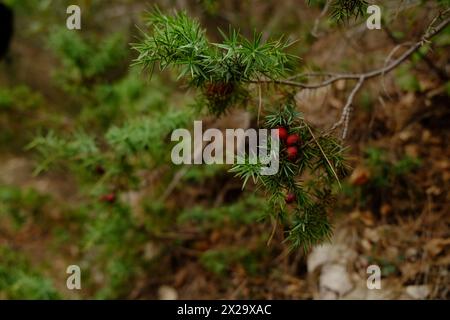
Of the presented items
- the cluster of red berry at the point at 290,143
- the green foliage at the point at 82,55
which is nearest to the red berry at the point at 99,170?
the green foliage at the point at 82,55

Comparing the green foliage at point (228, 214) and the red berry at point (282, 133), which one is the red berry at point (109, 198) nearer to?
the green foliage at point (228, 214)

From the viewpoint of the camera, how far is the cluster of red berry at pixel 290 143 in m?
1.61

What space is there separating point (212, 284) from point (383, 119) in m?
1.92

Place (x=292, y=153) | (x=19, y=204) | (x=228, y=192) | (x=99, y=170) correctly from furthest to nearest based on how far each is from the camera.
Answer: (x=19, y=204)
(x=228, y=192)
(x=99, y=170)
(x=292, y=153)

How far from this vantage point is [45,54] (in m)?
5.26

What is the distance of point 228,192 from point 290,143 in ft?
6.46

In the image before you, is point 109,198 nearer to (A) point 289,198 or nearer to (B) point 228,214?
(B) point 228,214

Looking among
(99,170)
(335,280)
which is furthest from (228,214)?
(99,170)

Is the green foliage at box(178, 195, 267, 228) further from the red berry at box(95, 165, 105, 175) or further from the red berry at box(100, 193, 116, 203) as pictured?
the red berry at box(95, 165, 105, 175)

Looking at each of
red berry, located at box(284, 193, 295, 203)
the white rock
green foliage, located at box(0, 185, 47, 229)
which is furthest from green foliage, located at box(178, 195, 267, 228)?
green foliage, located at box(0, 185, 47, 229)

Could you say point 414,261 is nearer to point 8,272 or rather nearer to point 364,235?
point 364,235

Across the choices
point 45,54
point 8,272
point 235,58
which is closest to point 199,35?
point 235,58

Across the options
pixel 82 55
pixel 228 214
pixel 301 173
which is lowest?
pixel 228 214

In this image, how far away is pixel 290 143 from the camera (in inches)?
63.9
